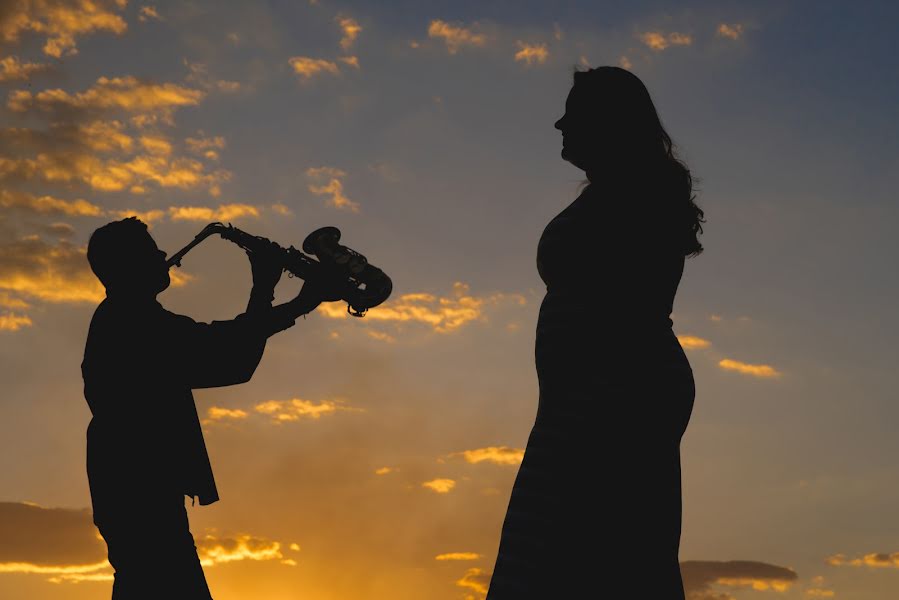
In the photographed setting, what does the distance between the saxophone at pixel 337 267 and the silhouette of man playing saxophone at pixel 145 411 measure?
1.98 metres

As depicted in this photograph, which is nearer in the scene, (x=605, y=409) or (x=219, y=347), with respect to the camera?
(x=605, y=409)

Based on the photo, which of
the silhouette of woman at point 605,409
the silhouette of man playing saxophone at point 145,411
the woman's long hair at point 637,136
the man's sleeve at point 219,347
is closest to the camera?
the silhouette of woman at point 605,409

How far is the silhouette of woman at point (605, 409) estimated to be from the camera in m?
4.12


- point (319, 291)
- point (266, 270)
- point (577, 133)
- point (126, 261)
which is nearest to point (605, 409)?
point (577, 133)

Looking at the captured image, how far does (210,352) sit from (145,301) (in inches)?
20.2

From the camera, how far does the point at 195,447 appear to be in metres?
6.68

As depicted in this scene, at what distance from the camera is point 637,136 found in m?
4.57

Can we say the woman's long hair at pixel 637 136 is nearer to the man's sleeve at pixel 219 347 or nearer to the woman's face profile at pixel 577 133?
the woman's face profile at pixel 577 133

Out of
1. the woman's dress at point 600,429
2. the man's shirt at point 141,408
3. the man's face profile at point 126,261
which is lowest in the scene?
the woman's dress at point 600,429

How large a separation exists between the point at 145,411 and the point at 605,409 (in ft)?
11.5

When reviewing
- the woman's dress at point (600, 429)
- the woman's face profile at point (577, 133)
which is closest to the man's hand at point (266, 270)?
the woman's face profile at point (577, 133)

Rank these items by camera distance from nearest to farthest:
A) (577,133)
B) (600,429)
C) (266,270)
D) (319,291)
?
1. (600,429)
2. (577,133)
3. (266,270)
4. (319,291)

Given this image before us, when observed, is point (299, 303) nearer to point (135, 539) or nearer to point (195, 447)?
point (195, 447)

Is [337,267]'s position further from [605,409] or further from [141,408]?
[605,409]
